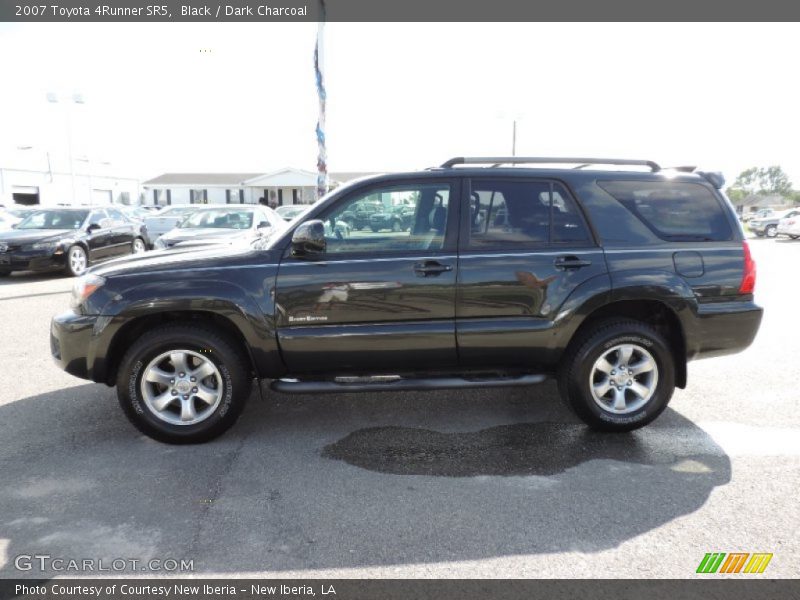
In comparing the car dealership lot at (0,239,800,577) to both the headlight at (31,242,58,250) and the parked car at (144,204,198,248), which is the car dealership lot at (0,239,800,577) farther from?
the parked car at (144,204,198,248)

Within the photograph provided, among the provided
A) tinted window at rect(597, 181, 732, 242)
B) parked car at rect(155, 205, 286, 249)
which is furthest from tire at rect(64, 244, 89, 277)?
tinted window at rect(597, 181, 732, 242)

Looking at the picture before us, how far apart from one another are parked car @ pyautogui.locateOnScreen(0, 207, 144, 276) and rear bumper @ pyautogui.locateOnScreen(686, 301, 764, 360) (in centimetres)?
1157

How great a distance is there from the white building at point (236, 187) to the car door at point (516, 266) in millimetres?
52061

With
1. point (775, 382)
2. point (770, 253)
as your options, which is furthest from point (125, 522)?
point (770, 253)

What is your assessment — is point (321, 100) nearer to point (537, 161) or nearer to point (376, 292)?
point (537, 161)

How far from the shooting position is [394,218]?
3996 mm

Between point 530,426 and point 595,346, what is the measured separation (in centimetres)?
78

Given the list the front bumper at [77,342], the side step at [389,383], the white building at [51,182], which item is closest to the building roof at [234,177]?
the white building at [51,182]

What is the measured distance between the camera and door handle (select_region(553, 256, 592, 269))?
3920mm

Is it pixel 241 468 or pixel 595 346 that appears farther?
pixel 595 346

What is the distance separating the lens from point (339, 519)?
9.89ft

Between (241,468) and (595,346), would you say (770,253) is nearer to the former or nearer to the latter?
(595,346)

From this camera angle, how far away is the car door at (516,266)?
3900 mm

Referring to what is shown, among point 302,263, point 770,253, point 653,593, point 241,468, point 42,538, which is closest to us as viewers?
point 653,593
